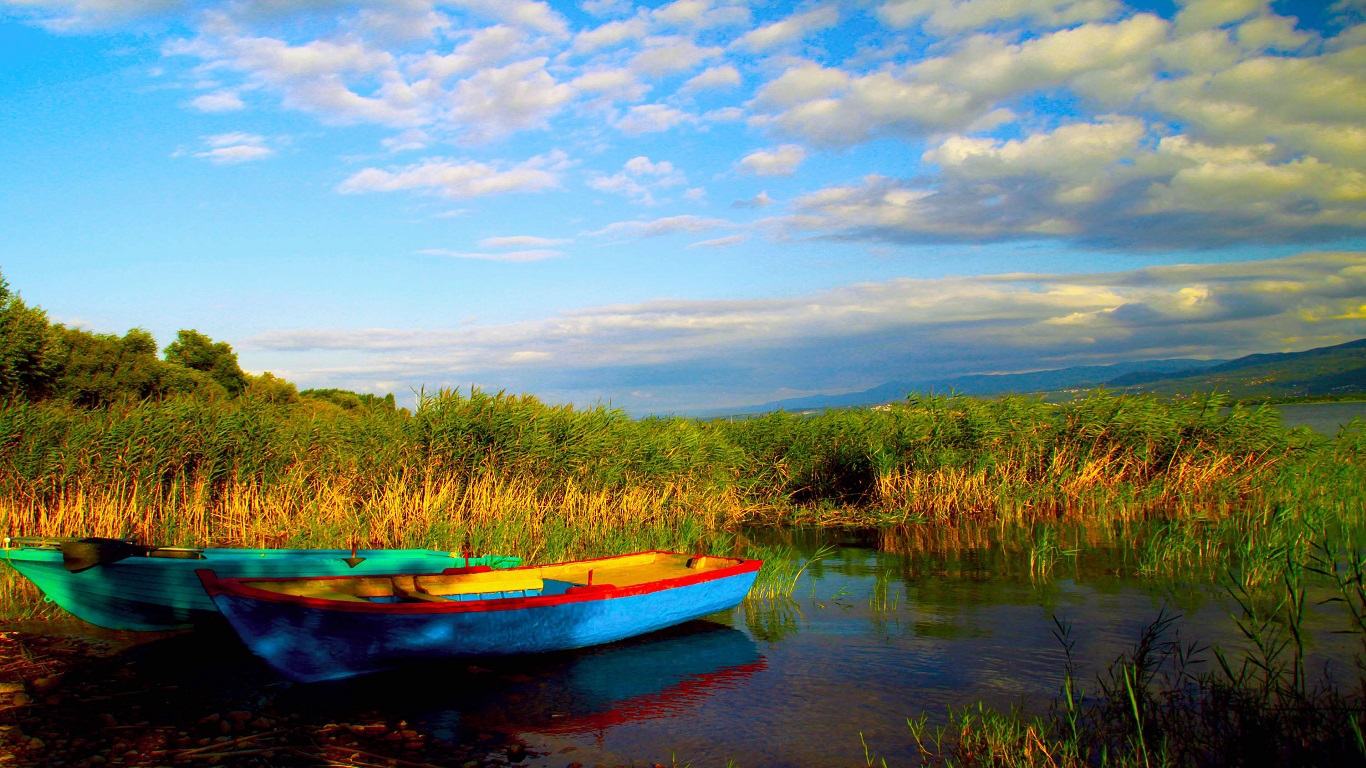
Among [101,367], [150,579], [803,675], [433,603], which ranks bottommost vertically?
[803,675]

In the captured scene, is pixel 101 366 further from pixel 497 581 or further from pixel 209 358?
pixel 497 581

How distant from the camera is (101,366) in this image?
28.0 m

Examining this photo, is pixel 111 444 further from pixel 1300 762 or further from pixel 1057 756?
pixel 1300 762

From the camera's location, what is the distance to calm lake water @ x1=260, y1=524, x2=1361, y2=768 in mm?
6258

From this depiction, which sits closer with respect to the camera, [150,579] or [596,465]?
[150,579]

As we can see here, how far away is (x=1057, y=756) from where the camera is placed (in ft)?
17.1

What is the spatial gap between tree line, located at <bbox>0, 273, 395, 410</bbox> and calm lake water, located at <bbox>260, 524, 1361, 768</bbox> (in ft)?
33.0

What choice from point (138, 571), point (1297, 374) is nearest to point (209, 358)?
point (138, 571)

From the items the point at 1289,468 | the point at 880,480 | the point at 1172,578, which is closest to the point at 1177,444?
the point at 1289,468

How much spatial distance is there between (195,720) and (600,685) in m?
3.16

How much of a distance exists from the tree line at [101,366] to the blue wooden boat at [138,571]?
7408 mm

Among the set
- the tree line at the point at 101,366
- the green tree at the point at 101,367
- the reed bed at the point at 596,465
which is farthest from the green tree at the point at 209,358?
the reed bed at the point at 596,465

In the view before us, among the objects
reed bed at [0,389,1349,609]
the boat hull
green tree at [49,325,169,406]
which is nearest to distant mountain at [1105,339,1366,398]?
reed bed at [0,389,1349,609]

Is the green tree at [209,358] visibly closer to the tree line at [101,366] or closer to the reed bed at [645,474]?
the tree line at [101,366]
